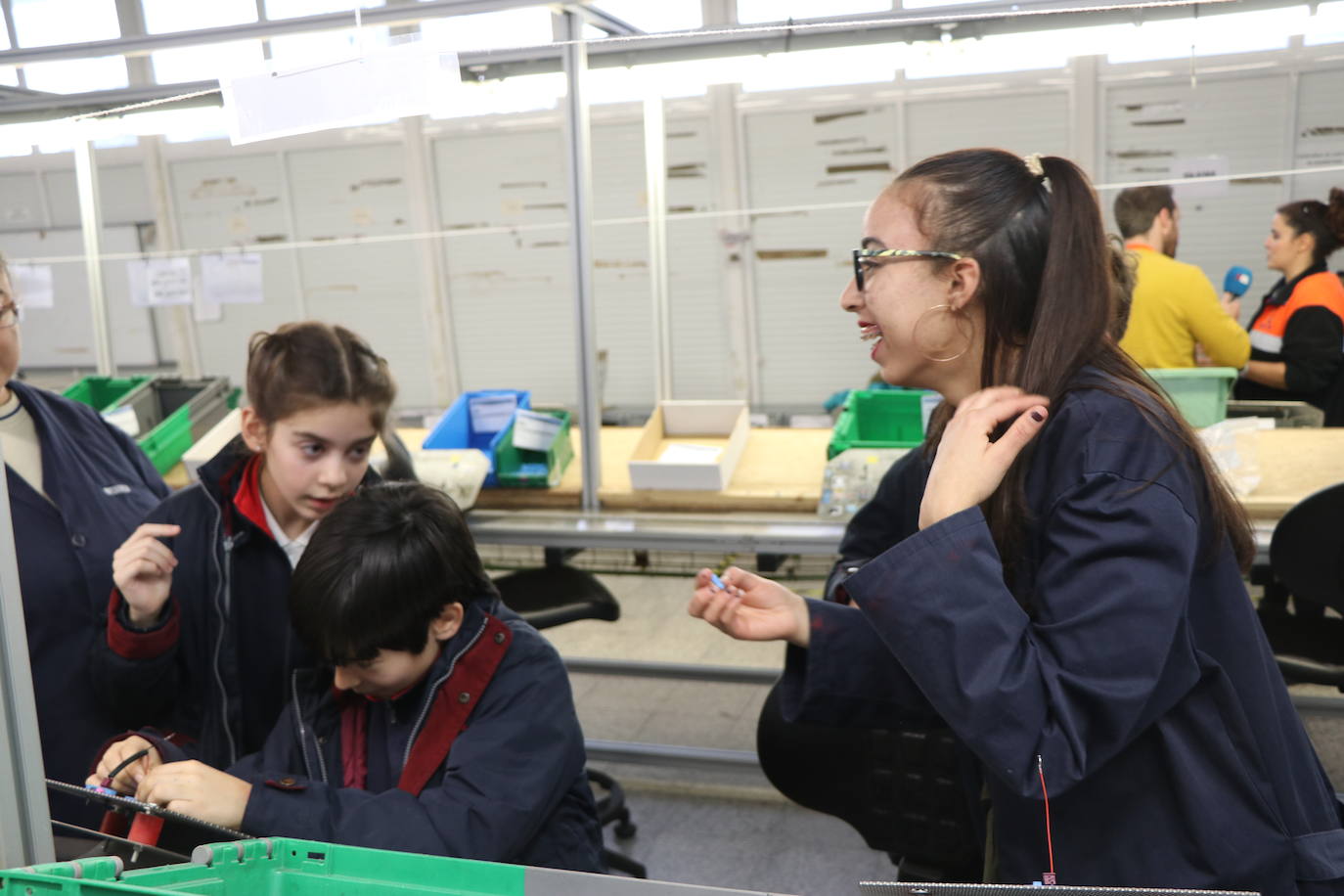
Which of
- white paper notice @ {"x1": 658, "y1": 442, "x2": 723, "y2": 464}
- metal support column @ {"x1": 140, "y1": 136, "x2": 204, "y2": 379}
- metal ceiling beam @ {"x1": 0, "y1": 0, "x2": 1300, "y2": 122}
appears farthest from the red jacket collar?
metal support column @ {"x1": 140, "y1": 136, "x2": 204, "y2": 379}

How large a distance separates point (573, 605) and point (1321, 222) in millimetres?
2875

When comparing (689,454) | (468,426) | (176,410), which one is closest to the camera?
(689,454)

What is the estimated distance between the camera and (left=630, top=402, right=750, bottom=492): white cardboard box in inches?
109

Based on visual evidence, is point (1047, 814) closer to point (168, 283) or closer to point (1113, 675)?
point (1113, 675)

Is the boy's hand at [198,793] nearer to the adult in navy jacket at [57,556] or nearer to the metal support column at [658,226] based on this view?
the adult in navy jacket at [57,556]

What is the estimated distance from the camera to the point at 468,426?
3.20 meters

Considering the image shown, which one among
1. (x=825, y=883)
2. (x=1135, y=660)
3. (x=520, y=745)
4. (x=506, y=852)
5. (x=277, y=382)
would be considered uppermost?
(x=277, y=382)

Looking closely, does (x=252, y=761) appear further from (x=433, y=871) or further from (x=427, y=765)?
(x=433, y=871)

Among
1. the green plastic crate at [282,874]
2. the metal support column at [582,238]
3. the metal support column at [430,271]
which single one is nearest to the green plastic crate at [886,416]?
the metal support column at [582,238]

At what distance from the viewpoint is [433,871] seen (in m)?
0.73

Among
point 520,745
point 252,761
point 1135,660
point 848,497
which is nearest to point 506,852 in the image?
point 520,745

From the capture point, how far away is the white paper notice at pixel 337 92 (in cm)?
106

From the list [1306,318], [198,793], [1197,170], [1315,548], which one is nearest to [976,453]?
[198,793]

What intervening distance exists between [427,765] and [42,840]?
1.98ft
